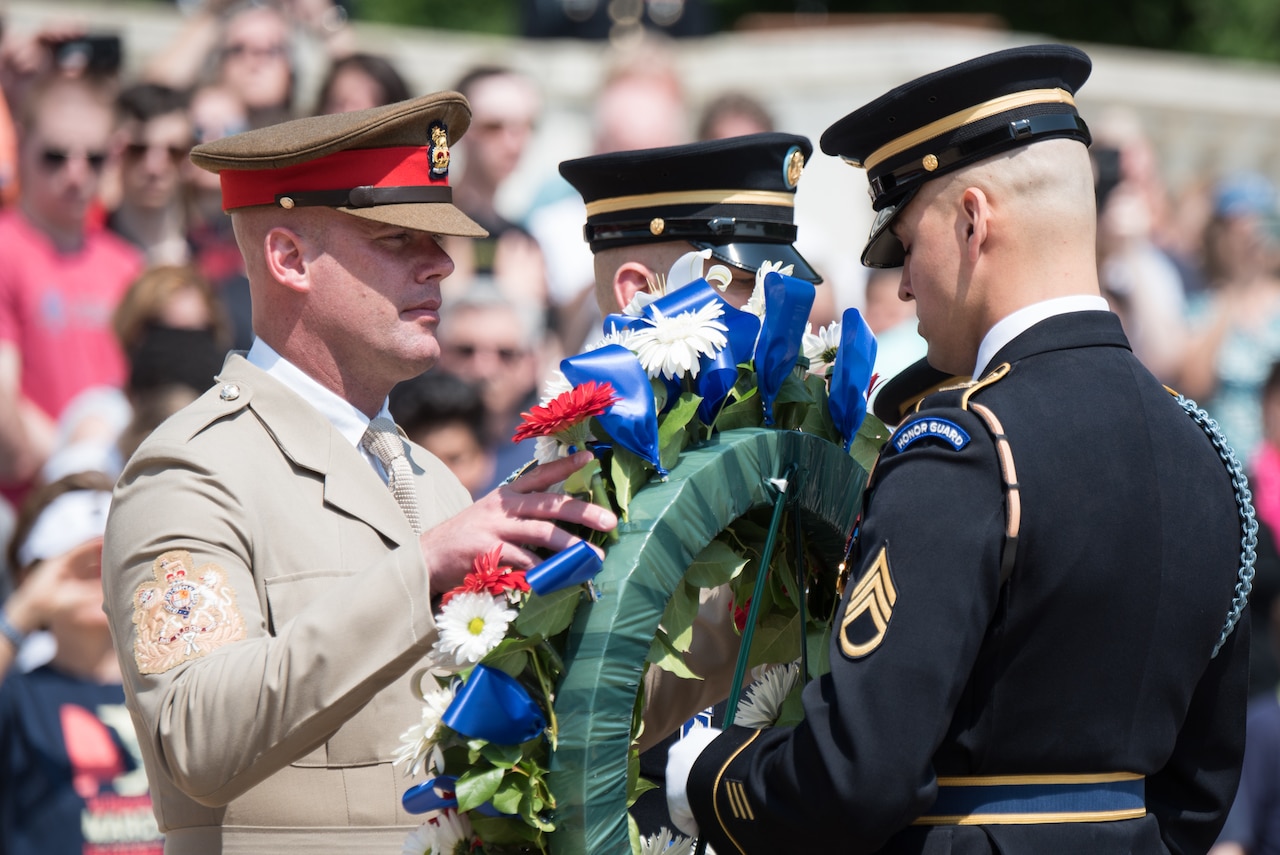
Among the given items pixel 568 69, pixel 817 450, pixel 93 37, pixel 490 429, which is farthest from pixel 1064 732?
pixel 568 69

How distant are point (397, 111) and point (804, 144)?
4.05 ft

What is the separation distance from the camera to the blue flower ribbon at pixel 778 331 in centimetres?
293

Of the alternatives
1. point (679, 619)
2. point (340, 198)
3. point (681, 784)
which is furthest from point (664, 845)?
point (340, 198)

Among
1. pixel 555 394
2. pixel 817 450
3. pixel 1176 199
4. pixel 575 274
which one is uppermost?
pixel 555 394

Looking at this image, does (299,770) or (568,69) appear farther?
(568,69)

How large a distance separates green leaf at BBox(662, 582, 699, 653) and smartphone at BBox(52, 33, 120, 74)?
15.3ft

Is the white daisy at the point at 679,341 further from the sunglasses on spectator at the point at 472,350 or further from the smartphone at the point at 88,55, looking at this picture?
the smartphone at the point at 88,55

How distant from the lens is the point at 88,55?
667 centimetres

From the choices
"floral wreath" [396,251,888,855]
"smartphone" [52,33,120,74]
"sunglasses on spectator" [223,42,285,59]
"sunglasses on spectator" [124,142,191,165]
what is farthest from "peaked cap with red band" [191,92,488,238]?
"sunglasses on spectator" [223,42,285,59]

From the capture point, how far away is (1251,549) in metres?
2.78

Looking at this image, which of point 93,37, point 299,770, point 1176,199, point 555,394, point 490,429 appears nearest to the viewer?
point 555,394

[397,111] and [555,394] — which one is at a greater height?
[397,111]

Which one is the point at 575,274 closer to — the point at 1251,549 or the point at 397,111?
the point at 397,111

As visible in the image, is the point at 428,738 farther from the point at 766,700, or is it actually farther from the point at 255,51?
the point at 255,51
